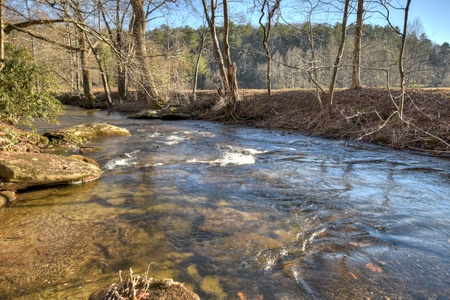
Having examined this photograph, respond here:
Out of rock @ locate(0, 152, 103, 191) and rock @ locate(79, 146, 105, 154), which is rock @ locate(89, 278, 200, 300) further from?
rock @ locate(79, 146, 105, 154)

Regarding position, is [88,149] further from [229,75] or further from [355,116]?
[355,116]

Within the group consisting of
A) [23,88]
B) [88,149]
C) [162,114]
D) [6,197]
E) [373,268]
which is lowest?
[373,268]

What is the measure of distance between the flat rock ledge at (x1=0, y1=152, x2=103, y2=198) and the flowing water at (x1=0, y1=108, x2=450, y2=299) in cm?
27

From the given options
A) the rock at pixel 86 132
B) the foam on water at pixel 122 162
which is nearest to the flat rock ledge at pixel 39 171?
the foam on water at pixel 122 162

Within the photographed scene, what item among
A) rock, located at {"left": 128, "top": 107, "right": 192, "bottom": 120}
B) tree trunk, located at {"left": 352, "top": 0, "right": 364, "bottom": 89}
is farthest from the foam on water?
rock, located at {"left": 128, "top": 107, "right": 192, "bottom": 120}

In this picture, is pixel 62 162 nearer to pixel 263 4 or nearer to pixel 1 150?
pixel 1 150

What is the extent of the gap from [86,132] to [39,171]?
6.01 m

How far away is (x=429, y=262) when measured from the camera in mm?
3582

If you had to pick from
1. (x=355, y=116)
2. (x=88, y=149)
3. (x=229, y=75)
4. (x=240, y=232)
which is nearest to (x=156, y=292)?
(x=240, y=232)

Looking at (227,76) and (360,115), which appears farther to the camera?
(227,76)

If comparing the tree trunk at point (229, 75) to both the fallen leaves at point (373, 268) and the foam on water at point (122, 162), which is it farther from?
the fallen leaves at point (373, 268)

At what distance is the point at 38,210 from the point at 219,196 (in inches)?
120

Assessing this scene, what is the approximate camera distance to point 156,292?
7.22ft

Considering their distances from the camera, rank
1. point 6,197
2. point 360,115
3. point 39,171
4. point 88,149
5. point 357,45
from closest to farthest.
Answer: point 6,197, point 39,171, point 88,149, point 360,115, point 357,45
